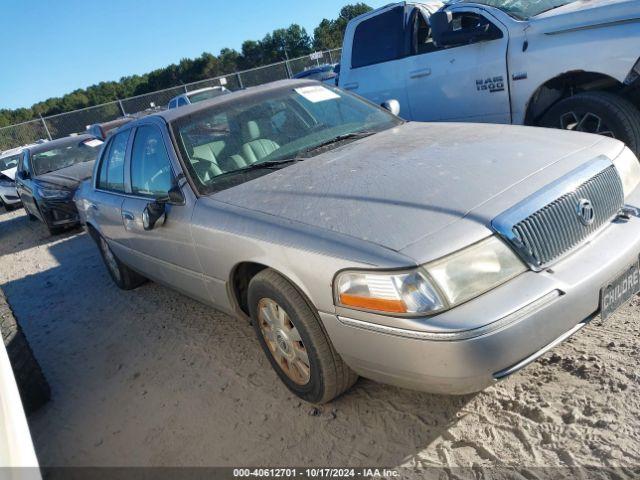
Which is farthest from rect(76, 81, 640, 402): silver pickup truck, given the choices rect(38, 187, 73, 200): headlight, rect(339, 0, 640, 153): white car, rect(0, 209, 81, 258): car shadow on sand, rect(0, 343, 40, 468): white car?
rect(0, 209, 81, 258): car shadow on sand

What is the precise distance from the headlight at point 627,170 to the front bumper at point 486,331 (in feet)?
1.86

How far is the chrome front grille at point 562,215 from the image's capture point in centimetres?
212

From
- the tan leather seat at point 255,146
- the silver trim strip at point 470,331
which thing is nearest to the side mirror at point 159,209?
the tan leather seat at point 255,146

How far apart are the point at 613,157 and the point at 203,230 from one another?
2.24 m

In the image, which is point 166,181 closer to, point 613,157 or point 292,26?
point 613,157

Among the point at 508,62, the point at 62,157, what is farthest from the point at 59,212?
the point at 508,62

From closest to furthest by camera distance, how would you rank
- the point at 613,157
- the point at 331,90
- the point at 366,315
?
the point at 366,315 → the point at 613,157 → the point at 331,90

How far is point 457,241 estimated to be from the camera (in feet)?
6.64

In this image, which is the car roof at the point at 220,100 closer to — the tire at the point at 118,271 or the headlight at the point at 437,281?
the tire at the point at 118,271

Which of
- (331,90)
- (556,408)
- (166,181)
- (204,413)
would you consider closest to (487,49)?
(331,90)

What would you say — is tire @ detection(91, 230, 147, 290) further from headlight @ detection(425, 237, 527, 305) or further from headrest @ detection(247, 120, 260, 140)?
headlight @ detection(425, 237, 527, 305)

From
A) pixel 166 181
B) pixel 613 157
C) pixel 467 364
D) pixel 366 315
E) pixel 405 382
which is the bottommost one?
pixel 405 382

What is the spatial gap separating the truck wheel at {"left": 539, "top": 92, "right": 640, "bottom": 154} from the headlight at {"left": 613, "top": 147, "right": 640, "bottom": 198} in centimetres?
151

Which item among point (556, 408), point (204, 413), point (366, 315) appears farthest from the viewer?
point (204, 413)
